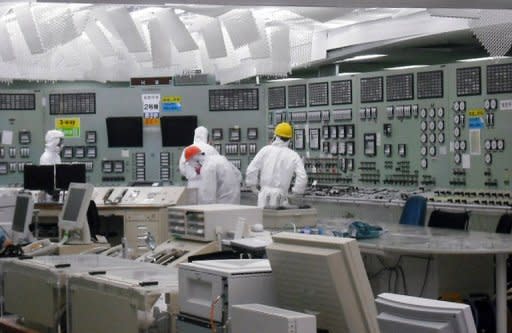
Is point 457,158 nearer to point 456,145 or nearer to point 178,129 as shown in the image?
point 456,145

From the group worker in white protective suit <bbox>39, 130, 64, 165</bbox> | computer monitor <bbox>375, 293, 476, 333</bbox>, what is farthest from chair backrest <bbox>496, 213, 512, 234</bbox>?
worker in white protective suit <bbox>39, 130, 64, 165</bbox>

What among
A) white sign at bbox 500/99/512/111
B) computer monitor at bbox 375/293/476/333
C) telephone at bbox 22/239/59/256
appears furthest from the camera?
white sign at bbox 500/99/512/111

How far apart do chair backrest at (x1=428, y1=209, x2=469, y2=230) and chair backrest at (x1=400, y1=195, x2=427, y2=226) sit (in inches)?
7.4

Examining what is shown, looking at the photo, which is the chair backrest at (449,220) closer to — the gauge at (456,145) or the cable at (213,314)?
the gauge at (456,145)

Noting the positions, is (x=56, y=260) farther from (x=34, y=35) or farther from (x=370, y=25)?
(x=370, y=25)

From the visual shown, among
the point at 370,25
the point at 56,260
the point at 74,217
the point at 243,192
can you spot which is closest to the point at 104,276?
the point at 56,260

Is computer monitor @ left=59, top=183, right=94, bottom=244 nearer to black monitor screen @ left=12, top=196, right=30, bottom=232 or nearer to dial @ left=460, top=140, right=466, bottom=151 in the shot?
black monitor screen @ left=12, top=196, right=30, bottom=232

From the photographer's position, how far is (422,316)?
2396mm

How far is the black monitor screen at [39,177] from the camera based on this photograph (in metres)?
9.72

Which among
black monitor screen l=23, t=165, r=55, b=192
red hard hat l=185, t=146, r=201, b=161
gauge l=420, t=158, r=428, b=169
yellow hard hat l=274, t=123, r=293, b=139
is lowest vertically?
black monitor screen l=23, t=165, r=55, b=192

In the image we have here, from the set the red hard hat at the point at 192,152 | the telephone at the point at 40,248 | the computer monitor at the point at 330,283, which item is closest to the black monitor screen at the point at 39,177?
the red hard hat at the point at 192,152

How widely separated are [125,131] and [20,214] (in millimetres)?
Result: 5363

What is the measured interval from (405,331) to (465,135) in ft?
21.4

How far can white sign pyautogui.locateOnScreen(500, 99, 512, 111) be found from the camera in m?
8.22
